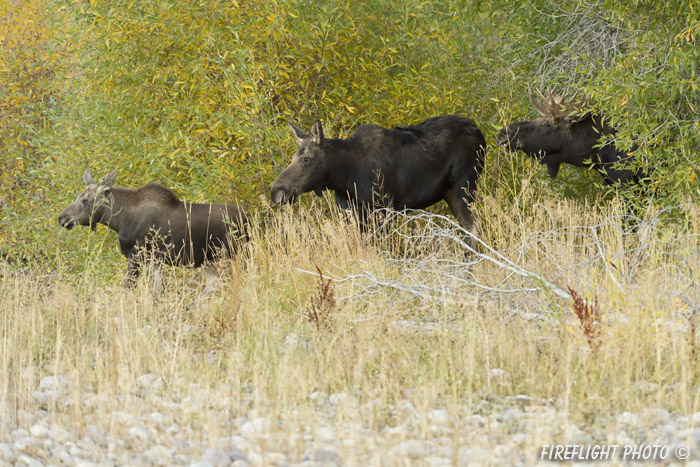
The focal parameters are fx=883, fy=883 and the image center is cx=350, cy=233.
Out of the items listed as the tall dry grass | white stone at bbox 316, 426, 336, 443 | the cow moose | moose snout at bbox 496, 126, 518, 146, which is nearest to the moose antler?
the cow moose

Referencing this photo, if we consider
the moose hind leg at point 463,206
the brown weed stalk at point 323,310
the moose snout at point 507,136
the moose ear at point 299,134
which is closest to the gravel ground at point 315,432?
the brown weed stalk at point 323,310

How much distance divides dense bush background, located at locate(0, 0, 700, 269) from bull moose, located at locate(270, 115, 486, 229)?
440 mm

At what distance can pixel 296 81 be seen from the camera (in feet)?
32.3

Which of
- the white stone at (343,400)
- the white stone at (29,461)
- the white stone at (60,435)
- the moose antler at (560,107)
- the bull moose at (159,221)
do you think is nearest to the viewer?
the white stone at (29,461)

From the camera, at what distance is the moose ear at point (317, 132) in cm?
872

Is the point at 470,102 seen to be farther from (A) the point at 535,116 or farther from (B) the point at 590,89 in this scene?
(B) the point at 590,89

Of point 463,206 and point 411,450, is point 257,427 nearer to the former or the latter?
point 411,450

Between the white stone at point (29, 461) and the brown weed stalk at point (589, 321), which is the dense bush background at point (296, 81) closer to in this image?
the brown weed stalk at point (589, 321)

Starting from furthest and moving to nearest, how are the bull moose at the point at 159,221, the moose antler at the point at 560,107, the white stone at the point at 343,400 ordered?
the moose antler at the point at 560,107, the bull moose at the point at 159,221, the white stone at the point at 343,400

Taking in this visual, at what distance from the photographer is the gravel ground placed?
3771 millimetres

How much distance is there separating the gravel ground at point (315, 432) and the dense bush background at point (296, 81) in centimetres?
469

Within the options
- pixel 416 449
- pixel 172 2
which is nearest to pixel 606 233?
pixel 416 449

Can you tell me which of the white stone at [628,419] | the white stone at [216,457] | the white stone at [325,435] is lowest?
the white stone at [325,435]

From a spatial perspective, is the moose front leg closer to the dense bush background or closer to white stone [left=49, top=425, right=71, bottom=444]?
the dense bush background
